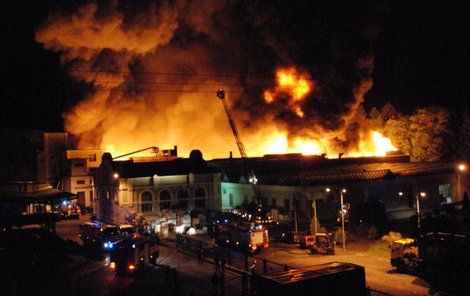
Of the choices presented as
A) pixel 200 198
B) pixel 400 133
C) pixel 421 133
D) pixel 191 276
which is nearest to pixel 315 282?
pixel 191 276

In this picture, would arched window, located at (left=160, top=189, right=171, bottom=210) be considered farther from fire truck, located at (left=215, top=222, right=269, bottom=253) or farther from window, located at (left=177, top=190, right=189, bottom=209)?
fire truck, located at (left=215, top=222, right=269, bottom=253)

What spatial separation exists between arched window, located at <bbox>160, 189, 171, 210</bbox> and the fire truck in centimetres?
1318

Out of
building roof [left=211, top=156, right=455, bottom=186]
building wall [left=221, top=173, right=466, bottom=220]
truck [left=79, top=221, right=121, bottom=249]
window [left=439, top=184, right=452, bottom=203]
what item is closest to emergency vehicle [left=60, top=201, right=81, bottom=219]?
truck [left=79, top=221, right=121, bottom=249]

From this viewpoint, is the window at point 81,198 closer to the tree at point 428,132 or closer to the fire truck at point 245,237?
the fire truck at point 245,237

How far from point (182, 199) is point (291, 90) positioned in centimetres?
3301

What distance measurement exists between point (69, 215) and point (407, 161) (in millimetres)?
42386

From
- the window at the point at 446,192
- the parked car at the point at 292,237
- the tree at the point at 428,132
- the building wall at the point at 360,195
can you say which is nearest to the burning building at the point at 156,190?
the building wall at the point at 360,195

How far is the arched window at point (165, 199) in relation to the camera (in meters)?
45.8

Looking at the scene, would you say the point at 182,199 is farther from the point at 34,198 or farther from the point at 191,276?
the point at 191,276

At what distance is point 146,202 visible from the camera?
148 ft

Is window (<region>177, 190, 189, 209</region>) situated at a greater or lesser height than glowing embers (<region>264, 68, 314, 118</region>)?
lesser

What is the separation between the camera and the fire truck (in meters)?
31.2

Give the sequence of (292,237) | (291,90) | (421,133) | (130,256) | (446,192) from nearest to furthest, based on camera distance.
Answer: (130,256), (292,237), (446,192), (421,133), (291,90)

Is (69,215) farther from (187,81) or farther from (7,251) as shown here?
(187,81)
